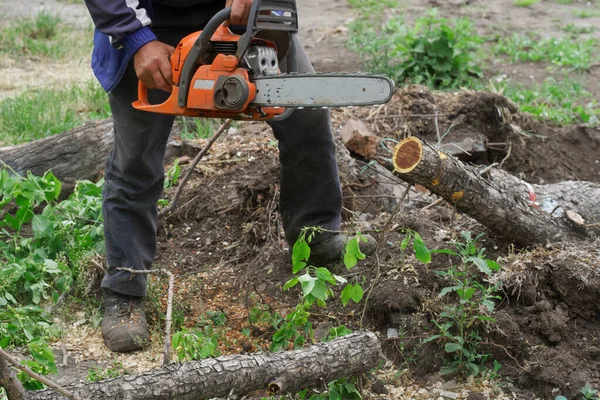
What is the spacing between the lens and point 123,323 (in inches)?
141

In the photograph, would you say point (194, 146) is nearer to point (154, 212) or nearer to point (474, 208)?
point (154, 212)

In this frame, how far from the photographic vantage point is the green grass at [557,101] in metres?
6.04

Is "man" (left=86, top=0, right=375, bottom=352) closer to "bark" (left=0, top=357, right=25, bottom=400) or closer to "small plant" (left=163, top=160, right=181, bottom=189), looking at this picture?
"small plant" (left=163, top=160, right=181, bottom=189)

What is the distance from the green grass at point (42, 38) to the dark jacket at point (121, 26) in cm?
504

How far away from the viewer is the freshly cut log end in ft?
10.5

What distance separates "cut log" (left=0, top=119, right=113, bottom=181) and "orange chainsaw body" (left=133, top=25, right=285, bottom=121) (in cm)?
197

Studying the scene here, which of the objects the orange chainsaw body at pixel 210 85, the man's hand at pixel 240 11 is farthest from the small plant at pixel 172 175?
the man's hand at pixel 240 11

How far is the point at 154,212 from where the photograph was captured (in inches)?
148

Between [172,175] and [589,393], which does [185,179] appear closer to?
[172,175]

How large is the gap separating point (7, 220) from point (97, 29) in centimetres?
140

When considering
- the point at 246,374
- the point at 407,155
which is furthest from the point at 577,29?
the point at 246,374

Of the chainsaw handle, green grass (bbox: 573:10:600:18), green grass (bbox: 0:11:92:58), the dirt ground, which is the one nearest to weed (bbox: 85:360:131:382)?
the dirt ground

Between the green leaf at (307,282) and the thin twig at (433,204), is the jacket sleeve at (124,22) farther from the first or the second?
the thin twig at (433,204)

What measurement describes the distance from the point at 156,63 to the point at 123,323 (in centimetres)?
116
